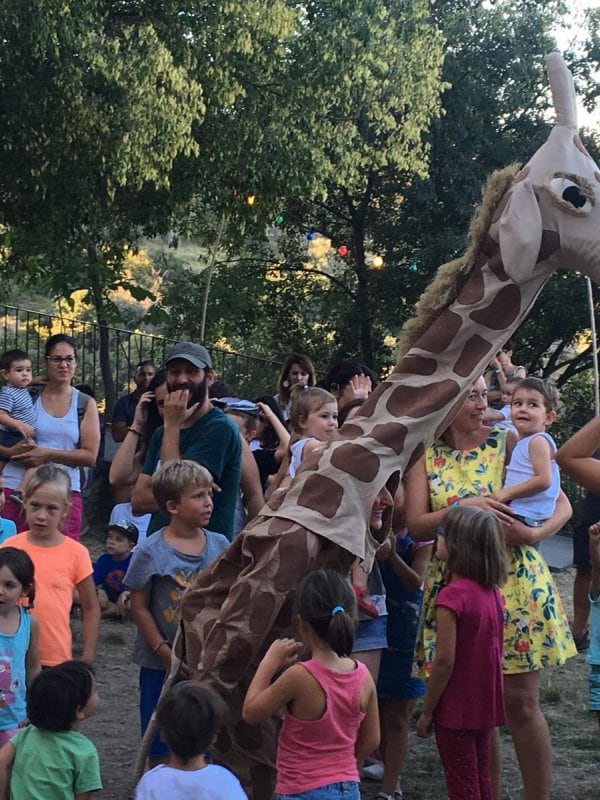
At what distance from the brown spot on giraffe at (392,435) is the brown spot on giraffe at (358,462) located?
0.25 ft

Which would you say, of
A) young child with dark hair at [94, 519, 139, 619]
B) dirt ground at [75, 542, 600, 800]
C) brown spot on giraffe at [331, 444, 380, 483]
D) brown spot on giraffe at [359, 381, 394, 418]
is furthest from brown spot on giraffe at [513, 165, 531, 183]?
young child with dark hair at [94, 519, 139, 619]

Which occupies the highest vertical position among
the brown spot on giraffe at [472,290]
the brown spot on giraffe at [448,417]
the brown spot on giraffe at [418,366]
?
the brown spot on giraffe at [472,290]

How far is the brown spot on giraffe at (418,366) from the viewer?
14.0 ft

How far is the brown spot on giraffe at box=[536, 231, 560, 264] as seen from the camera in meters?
4.32

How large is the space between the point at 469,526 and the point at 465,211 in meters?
13.3

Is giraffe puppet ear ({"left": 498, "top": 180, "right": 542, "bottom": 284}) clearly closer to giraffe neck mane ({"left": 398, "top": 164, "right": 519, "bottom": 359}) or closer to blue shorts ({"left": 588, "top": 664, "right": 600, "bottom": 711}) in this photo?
giraffe neck mane ({"left": 398, "top": 164, "right": 519, "bottom": 359})

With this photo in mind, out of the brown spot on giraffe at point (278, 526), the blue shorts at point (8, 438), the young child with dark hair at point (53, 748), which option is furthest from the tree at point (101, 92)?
the young child with dark hair at point (53, 748)

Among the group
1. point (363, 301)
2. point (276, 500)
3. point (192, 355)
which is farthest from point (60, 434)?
point (363, 301)

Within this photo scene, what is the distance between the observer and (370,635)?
4.75 m

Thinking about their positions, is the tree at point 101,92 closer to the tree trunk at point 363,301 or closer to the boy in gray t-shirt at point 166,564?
the boy in gray t-shirt at point 166,564

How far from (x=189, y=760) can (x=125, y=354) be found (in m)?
12.1

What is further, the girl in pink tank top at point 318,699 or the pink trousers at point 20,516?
the pink trousers at point 20,516

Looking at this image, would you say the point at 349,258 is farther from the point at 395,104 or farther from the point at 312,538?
the point at 312,538

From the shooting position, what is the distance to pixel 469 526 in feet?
13.5
